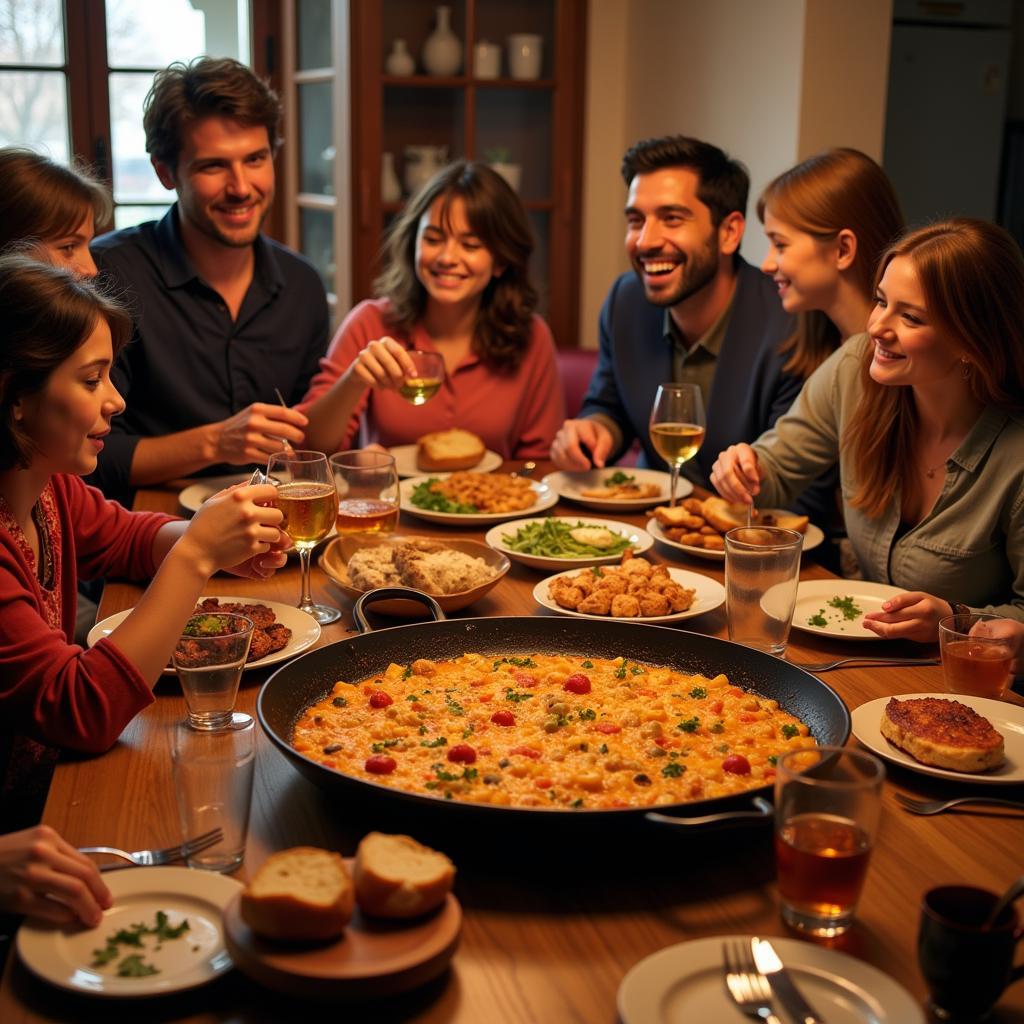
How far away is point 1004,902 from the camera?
0.97 m

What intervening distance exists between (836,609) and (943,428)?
1.59ft

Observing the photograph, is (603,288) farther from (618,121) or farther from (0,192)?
(0,192)

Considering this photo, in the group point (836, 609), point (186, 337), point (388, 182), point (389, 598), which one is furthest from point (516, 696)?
point (388, 182)

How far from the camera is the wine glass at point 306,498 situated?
183 cm

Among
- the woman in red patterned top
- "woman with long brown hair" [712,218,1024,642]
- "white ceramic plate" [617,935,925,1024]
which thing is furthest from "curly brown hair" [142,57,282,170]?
"white ceramic plate" [617,935,925,1024]

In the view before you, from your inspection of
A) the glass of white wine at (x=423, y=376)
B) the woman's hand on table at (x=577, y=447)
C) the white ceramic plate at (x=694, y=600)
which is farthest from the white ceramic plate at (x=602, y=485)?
the white ceramic plate at (x=694, y=600)

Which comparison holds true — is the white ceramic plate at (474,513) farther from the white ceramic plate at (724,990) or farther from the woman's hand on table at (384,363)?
the white ceramic plate at (724,990)

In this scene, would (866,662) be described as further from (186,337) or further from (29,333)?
(186,337)

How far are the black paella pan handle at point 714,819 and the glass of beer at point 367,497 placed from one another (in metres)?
→ 1.06

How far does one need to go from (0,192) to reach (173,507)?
2.47ft

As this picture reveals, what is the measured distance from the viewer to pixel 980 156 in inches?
200

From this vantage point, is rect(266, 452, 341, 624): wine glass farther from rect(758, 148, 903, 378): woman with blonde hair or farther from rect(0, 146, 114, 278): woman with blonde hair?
rect(758, 148, 903, 378): woman with blonde hair

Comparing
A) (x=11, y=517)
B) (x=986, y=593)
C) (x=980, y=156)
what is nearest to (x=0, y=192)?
(x=11, y=517)

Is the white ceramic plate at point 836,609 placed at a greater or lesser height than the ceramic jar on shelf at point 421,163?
lesser
